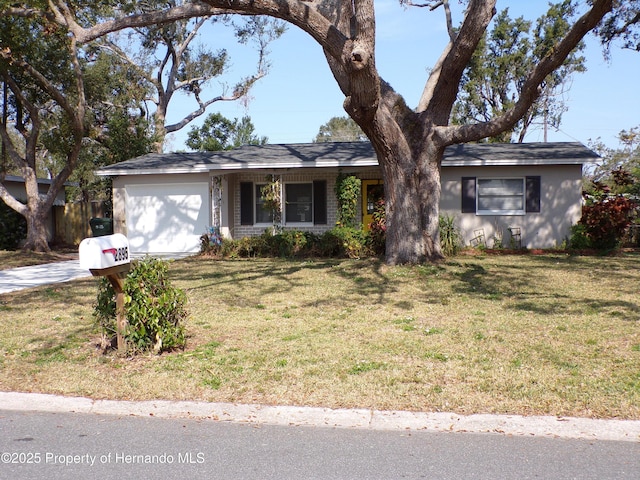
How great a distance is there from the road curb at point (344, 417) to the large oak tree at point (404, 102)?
6867mm

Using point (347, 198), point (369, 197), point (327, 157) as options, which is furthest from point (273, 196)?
point (369, 197)

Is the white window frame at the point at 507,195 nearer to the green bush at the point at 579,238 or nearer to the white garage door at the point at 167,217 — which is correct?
the green bush at the point at 579,238

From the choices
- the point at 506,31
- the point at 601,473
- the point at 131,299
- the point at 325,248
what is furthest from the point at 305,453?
the point at 506,31

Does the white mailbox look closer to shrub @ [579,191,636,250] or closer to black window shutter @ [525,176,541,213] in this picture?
shrub @ [579,191,636,250]

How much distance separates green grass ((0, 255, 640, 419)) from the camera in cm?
554

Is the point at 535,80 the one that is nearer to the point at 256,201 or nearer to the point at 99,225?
the point at 256,201

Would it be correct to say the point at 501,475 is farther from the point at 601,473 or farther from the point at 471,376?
the point at 471,376

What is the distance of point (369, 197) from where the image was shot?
1956 centimetres

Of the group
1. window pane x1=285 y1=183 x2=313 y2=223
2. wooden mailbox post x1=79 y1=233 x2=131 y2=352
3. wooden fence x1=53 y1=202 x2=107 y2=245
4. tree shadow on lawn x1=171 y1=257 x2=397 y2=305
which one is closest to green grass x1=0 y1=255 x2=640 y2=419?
tree shadow on lawn x1=171 y1=257 x2=397 y2=305

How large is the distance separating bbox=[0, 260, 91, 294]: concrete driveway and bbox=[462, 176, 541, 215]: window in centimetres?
1126

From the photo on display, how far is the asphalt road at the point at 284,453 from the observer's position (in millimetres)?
4105

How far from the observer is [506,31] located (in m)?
32.5

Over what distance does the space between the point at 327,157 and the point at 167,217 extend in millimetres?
5913

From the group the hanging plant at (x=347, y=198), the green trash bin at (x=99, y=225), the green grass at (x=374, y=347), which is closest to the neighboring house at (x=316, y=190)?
the hanging plant at (x=347, y=198)
